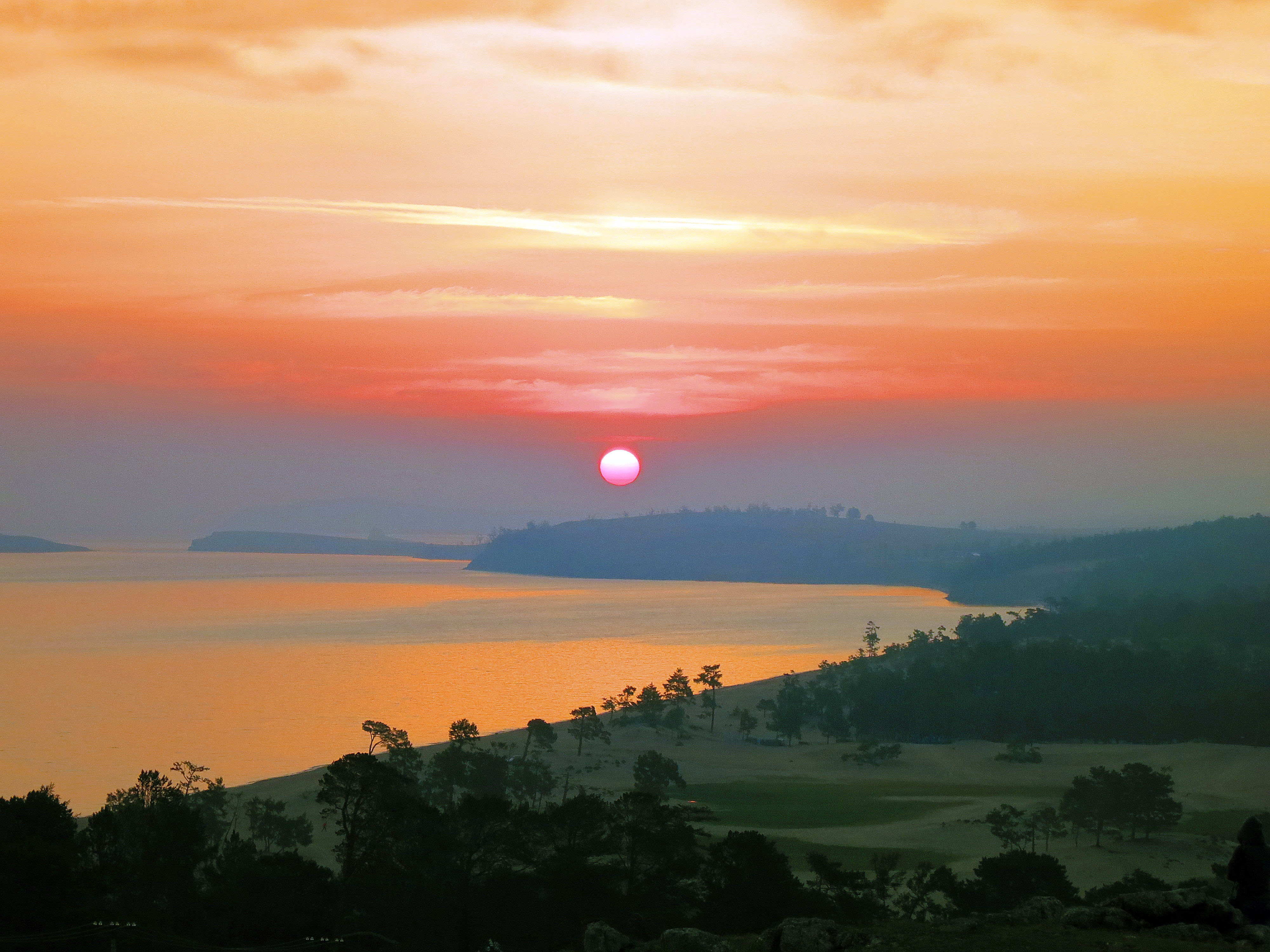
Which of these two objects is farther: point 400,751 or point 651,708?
point 651,708

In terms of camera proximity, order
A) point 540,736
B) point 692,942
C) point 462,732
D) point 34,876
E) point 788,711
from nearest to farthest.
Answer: point 692,942 → point 34,876 → point 462,732 → point 540,736 → point 788,711

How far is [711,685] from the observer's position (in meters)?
68.6

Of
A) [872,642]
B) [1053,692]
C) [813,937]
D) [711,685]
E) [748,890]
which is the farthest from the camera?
[872,642]

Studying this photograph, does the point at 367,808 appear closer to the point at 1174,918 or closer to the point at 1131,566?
the point at 1174,918

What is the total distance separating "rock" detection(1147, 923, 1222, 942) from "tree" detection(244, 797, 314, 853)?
2280 centimetres

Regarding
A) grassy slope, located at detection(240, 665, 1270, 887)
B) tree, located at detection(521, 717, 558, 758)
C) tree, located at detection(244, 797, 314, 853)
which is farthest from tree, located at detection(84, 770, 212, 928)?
tree, located at detection(521, 717, 558, 758)

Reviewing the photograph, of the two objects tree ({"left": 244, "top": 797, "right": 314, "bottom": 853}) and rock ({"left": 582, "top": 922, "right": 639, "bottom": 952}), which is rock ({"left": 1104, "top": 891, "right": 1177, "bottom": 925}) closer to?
rock ({"left": 582, "top": 922, "right": 639, "bottom": 952})

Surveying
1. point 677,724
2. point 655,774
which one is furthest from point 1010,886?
point 677,724

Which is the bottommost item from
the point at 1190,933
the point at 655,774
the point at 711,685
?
the point at 655,774

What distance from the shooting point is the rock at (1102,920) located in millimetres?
13148

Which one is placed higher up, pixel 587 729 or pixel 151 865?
pixel 151 865

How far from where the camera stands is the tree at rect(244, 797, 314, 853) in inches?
1226

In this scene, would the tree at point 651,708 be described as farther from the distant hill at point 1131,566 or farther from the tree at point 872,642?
the distant hill at point 1131,566

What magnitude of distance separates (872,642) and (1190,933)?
74.4 m
